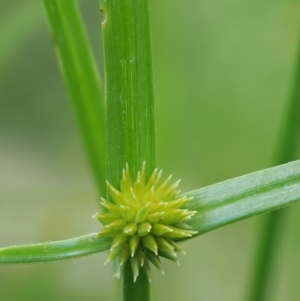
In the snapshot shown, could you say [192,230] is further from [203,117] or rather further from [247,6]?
[247,6]

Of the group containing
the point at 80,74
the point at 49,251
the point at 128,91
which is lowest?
the point at 49,251

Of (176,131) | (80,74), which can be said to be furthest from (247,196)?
(176,131)

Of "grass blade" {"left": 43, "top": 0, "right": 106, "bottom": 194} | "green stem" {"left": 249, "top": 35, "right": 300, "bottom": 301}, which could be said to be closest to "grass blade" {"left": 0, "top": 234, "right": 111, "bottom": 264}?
"grass blade" {"left": 43, "top": 0, "right": 106, "bottom": 194}

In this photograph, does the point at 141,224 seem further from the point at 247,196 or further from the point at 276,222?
the point at 276,222

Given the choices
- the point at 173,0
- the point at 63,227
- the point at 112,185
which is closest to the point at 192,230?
the point at 112,185

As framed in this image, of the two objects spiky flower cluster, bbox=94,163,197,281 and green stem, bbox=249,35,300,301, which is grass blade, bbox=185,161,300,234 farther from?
green stem, bbox=249,35,300,301
